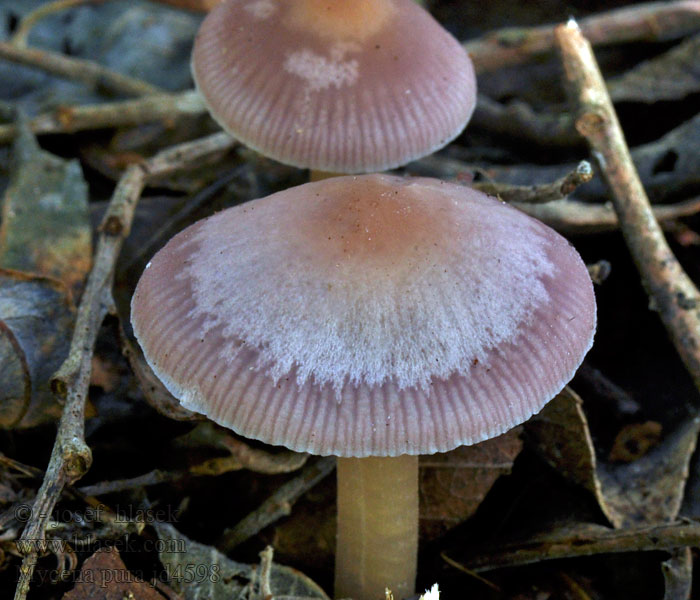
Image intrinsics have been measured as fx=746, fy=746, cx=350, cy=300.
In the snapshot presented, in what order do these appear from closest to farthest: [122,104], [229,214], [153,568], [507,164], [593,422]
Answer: [229,214] < [153,568] < [593,422] < [122,104] < [507,164]

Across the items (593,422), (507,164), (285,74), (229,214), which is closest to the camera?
(229,214)

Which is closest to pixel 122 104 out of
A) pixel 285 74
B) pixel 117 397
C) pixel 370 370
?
pixel 285 74

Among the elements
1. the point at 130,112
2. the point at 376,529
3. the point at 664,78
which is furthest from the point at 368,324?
the point at 664,78

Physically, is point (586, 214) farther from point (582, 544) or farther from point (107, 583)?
point (107, 583)

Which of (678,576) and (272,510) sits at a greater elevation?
(678,576)

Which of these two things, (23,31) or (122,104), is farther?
(23,31)

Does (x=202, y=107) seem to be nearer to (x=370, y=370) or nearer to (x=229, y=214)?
(x=229, y=214)

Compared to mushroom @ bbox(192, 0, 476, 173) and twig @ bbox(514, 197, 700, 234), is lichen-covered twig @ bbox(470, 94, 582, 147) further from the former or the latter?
mushroom @ bbox(192, 0, 476, 173)
